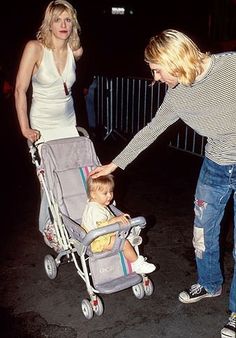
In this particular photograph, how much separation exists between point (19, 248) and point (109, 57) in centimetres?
1430

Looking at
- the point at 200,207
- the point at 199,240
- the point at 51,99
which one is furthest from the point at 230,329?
the point at 51,99

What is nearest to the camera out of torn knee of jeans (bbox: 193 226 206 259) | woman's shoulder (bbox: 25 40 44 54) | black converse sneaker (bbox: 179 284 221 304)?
torn knee of jeans (bbox: 193 226 206 259)

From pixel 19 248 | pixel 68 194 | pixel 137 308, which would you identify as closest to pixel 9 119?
pixel 19 248

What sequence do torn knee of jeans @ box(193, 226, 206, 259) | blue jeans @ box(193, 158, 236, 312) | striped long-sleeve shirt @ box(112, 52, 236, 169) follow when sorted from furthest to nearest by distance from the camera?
torn knee of jeans @ box(193, 226, 206, 259) → blue jeans @ box(193, 158, 236, 312) → striped long-sleeve shirt @ box(112, 52, 236, 169)

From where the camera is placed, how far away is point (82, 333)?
3828 millimetres

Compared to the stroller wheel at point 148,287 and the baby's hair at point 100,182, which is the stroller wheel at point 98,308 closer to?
the stroller wheel at point 148,287

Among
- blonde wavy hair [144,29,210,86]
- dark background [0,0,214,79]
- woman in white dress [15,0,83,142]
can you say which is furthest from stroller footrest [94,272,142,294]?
dark background [0,0,214,79]

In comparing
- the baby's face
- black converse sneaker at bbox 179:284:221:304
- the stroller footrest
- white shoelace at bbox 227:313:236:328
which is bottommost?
black converse sneaker at bbox 179:284:221:304

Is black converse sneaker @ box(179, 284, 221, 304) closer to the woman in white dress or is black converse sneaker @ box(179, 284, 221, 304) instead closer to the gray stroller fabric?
the gray stroller fabric

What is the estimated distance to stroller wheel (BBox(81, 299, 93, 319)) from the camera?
3.96 meters

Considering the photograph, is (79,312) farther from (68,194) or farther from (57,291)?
(68,194)

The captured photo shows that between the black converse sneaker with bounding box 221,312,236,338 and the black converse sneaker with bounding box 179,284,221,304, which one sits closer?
the black converse sneaker with bounding box 221,312,236,338

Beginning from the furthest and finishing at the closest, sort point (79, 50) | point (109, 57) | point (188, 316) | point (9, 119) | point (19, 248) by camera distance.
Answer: point (109, 57), point (9, 119), point (19, 248), point (79, 50), point (188, 316)

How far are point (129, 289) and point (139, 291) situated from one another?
0.77ft
